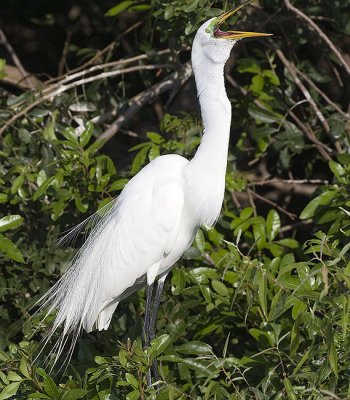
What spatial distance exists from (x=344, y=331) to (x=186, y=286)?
1.18 metres

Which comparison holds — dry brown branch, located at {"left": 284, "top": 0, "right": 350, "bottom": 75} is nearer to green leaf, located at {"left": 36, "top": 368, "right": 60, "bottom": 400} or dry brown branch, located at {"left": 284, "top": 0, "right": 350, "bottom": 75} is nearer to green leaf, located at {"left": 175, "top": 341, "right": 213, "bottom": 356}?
green leaf, located at {"left": 175, "top": 341, "right": 213, "bottom": 356}

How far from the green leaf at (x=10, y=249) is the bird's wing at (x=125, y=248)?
16 centimetres

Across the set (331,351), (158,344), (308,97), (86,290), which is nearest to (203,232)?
(86,290)

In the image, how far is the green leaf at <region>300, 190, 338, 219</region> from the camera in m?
3.06

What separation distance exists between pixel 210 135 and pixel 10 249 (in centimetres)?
78

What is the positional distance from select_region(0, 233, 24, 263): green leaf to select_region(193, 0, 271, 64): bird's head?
35.3 inches

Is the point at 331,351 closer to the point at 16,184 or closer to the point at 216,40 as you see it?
the point at 216,40

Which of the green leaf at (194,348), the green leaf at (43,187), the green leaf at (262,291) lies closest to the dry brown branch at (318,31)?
the green leaf at (43,187)

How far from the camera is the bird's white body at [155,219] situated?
2725mm

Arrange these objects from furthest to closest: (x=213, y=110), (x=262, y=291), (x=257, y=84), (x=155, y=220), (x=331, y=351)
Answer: (x=257, y=84) → (x=155, y=220) → (x=213, y=110) → (x=262, y=291) → (x=331, y=351)

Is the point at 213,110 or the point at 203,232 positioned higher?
the point at 213,110

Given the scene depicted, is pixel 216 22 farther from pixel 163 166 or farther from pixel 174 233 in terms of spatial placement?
pixel 174 233

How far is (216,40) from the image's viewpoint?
2707mm

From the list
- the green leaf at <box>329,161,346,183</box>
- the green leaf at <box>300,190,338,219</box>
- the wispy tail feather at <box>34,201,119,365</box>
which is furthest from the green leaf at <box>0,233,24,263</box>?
the green leaf at <box>329,161,346,183</box>
